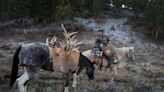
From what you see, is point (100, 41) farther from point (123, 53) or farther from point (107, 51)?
point (123, 53)

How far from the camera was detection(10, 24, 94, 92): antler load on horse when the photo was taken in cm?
1132

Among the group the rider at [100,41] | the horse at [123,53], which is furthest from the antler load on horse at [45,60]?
the horse at [123,53]

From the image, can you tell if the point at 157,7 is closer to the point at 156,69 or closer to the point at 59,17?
the point at 59,17

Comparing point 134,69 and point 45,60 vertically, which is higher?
point 45,60

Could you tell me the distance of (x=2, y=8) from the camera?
29656 millimetres

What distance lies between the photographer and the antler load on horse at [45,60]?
11.3 meters

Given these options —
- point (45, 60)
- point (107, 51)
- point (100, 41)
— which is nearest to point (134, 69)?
point (107, 51)

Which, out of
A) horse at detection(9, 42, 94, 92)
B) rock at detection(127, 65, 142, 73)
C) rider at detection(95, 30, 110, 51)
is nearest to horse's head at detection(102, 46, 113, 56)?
rider at detection(95, 30, 110, 51)

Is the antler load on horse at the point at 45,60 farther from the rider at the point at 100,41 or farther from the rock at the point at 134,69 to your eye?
the rock at the point at 134,69

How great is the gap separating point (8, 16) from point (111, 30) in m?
8.22

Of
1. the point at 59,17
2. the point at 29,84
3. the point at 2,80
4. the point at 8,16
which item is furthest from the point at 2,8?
the point at 29,84

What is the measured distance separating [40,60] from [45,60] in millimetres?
155

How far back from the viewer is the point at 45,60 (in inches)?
457

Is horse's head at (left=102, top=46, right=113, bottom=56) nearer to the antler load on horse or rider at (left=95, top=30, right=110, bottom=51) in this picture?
rider at (left=95, top=30, right=110, bottom=51)
